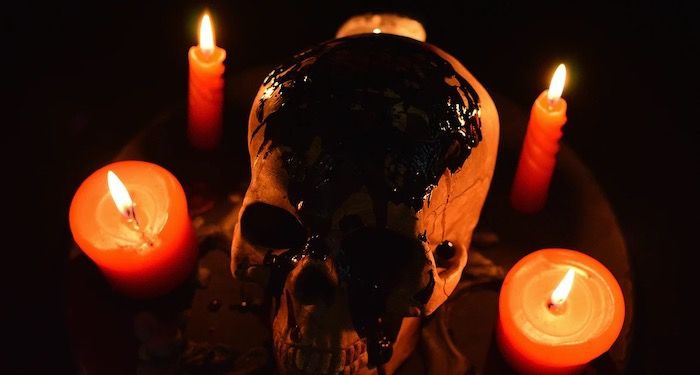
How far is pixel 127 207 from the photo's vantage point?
1.19m

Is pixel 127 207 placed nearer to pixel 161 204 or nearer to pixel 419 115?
pixel 161 204

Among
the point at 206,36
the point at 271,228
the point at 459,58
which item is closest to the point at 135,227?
the point at 271,228

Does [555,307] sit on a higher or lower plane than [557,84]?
lower

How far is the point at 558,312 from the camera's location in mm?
1161

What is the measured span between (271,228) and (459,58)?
2.99ft

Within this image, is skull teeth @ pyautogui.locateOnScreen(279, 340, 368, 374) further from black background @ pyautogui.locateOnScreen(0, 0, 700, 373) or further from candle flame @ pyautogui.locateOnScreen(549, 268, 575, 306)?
black background @ pyautogui.locateOnScreen(0, 0, 700, 373)

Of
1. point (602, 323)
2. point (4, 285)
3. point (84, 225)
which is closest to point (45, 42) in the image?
point (4, 285)

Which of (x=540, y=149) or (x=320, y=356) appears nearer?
(x=320, y=356)

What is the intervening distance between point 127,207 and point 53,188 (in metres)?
0.58

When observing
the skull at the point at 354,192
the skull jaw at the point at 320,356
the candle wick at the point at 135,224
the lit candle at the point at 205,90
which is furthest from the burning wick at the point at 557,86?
the candle wick at the point at 135,224

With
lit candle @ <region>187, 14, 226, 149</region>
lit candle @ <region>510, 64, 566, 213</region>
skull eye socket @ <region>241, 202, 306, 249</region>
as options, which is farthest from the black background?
skull eye socket @ <region>241, 202, 306, 249</region>

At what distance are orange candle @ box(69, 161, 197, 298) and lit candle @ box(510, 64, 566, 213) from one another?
21.8 inches

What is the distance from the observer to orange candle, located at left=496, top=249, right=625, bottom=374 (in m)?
1.14

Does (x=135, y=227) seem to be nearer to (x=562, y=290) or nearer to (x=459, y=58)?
(x=562, y=290)
